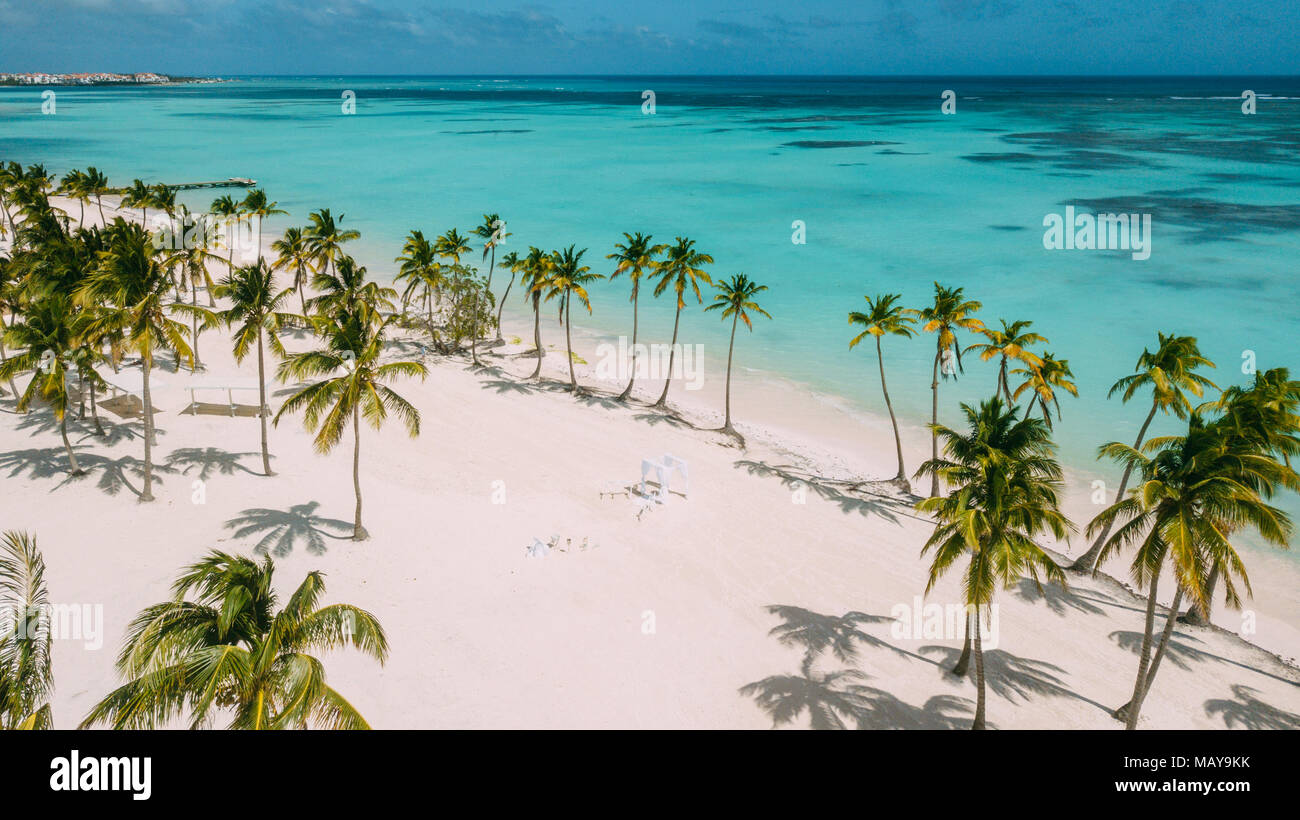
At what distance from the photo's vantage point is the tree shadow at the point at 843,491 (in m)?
28.7

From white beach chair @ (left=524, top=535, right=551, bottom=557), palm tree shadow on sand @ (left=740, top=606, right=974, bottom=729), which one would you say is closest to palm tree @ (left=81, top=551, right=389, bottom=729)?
palm tree shadow on sand @ (left=740, top=606, right=974, bottom=729)

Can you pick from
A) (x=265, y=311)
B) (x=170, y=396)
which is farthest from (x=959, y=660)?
(x=170, y=396)

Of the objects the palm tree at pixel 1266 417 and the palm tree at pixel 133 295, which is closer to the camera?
the palm tree at pixel 1266 417

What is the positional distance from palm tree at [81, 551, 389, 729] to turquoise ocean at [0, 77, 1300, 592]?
31.6m

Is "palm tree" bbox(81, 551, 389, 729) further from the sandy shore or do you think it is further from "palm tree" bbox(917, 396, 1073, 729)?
"palm tree" bbox(917, 396, 1073, 729)

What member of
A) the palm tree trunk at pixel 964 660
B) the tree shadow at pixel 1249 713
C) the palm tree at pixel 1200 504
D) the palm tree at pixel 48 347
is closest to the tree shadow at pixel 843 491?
the palm tree trunk at pixel 964 660

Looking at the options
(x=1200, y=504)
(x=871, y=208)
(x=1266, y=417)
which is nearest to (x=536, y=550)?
(x=1200, y=504)

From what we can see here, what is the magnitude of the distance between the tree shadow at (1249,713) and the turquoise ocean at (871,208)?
947 cm

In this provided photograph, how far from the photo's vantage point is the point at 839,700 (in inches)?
726

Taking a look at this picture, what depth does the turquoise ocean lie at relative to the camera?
152ft

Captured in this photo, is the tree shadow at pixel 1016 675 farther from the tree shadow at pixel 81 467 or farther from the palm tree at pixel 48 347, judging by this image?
the palm tree at pixel 48 347

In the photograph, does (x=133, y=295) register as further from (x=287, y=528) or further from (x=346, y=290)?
(x=346, y=290)

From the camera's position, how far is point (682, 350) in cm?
4716

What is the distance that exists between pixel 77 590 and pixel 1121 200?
94.6 m
